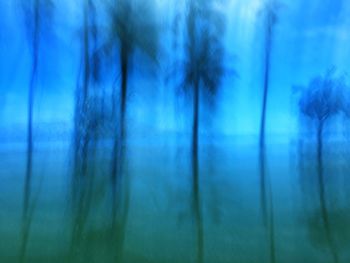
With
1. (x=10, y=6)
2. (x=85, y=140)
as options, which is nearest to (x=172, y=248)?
(x=85, y=140)

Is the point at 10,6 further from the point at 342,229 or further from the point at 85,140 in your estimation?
the point at 342,229

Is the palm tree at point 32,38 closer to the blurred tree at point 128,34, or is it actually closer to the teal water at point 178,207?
the teal water at point 178,207

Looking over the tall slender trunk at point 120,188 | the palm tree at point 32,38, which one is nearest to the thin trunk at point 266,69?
the tall slender trunk at point 120,188

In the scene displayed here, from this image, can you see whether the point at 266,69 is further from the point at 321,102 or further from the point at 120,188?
the point at 120,188

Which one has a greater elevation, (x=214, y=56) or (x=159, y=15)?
(x=159, y=15)

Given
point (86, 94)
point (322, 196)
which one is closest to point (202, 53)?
point (86, 94)

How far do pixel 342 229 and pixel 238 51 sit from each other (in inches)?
35.8

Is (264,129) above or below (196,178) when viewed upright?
above

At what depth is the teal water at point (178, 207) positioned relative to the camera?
213cm

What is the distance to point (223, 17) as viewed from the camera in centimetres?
222

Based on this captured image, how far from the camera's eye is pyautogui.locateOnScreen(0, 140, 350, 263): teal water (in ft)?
7.00

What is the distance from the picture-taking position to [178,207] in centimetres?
216

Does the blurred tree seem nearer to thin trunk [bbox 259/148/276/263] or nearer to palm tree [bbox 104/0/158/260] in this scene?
palm tree [bbox 104/0/158/260]

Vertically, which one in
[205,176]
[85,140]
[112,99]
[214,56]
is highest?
[214,56]
